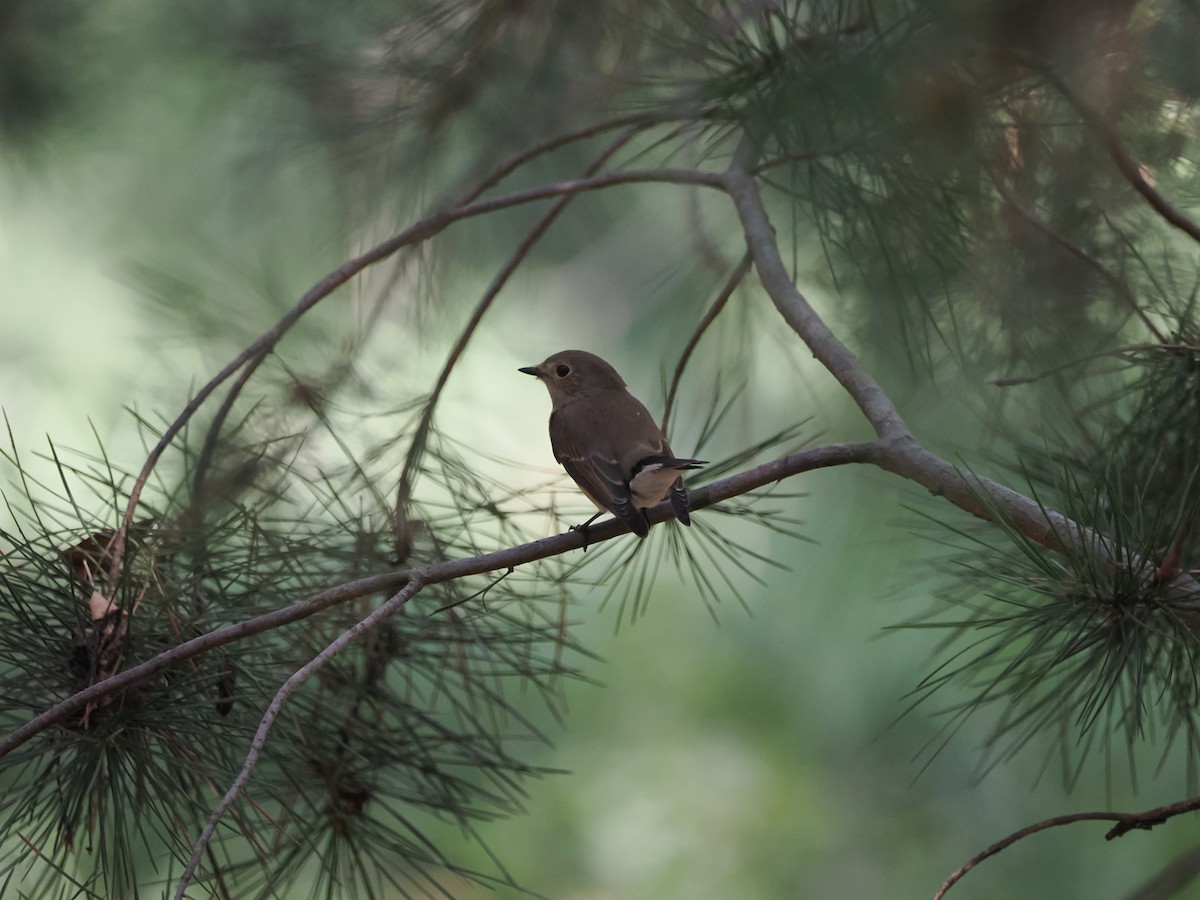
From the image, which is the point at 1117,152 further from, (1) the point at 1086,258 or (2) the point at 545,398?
(2) the point at 545,398

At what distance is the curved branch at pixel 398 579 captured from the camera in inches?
Result: 40.0

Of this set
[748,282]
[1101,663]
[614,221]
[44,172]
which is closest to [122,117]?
[44,172]

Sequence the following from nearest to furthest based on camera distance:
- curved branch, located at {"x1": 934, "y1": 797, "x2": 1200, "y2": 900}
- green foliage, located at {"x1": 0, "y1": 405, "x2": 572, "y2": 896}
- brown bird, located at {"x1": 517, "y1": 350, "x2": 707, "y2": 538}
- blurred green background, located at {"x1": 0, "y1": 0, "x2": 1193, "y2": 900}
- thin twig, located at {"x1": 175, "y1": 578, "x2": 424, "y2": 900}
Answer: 1. thin twig, located at {"x1": 175, "y1": 578, "x2": 424, "y2": 900}
2. curved branch, located at {"x1": 934, "y1": 797, "x2": 1200, "y2": 900}
3. green foliage, located at {"x1": 0, "y1": 405, "x2": 572, "y2": 896}
4. brown bird, located at {"x1": 517, "y1": 350, "x2": 707, "y2": 538}
5. blurred green background, located at {"x1": 0, "y1": 0, "x2": 1193, "y2": 900}

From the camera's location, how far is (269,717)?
3.02 feet

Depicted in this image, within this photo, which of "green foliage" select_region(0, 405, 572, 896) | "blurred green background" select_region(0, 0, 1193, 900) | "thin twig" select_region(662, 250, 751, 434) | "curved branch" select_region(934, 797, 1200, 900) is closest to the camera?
"curved branch" select_region(934, 797, 1200, 900)

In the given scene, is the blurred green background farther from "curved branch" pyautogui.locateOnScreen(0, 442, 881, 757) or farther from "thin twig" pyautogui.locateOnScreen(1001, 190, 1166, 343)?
"curved branch" pyautogui.locateOnScreen(0, 442, 881, 757)

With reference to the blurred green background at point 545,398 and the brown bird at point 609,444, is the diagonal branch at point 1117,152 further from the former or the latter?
the blurred green background at point 545,398

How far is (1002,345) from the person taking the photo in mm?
1956

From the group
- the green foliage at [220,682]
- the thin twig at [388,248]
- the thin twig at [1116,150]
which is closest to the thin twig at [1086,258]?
the thin twig at [1116,150]

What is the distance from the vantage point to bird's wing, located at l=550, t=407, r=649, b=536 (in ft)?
5.24

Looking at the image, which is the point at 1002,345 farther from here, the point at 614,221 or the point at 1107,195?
the point at 614,221

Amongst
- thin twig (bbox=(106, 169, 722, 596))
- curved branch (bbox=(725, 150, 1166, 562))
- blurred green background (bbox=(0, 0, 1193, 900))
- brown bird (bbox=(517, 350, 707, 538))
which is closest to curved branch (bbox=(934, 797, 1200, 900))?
curved branch (bbox=(725, 150, 1166, 562))

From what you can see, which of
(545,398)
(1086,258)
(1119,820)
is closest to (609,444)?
(1086,258)

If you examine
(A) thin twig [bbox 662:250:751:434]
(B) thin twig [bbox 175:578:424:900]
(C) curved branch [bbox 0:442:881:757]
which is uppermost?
(A) thin twig [bbox 662:250:751:434]
